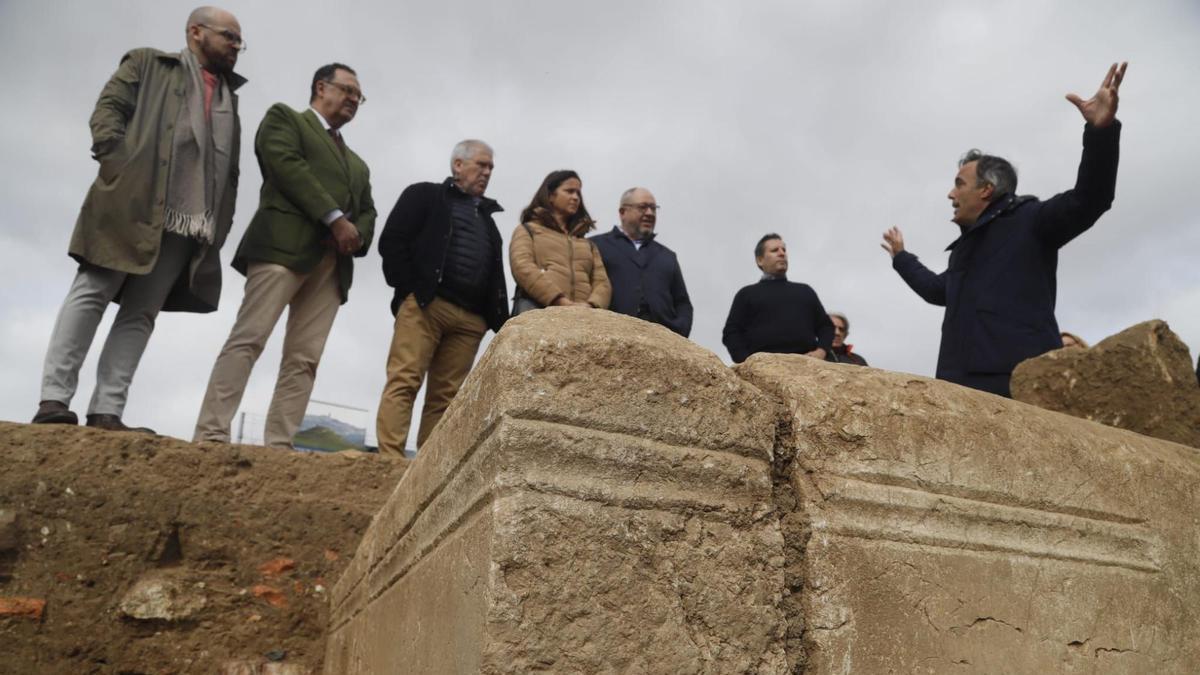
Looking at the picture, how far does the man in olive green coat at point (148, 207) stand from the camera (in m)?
3.95

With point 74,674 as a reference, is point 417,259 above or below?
above

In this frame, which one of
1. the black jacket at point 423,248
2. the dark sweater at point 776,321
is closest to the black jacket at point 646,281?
the dark sweater at point 776,321

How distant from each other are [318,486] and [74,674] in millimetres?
1038

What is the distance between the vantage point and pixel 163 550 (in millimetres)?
3695

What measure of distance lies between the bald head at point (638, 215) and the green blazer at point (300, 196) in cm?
138

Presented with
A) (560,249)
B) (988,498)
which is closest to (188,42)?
(560,249)

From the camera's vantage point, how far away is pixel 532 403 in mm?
1603

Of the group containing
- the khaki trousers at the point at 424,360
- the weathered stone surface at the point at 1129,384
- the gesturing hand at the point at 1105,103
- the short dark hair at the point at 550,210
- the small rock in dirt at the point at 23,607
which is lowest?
the small rock in dirt at the point at 23,607

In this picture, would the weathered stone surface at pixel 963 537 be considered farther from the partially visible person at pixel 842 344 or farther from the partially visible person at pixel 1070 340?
the partially visible person at pixel 842 344

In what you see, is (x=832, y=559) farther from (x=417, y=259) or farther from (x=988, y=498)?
(x=417, y=259)

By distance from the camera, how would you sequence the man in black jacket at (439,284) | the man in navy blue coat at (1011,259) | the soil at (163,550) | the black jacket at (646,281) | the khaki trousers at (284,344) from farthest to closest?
the black jacket at (646,281) < the man in black jacket at (439,284) < the khaki trousers at (284,344) < the soil at (163,550) < the man in navy blue coat at (1011,259)

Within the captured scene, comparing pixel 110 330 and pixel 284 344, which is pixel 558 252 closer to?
pixel 284 344

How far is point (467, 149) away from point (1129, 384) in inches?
130

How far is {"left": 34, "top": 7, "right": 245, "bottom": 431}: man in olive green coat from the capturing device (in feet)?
13.0
